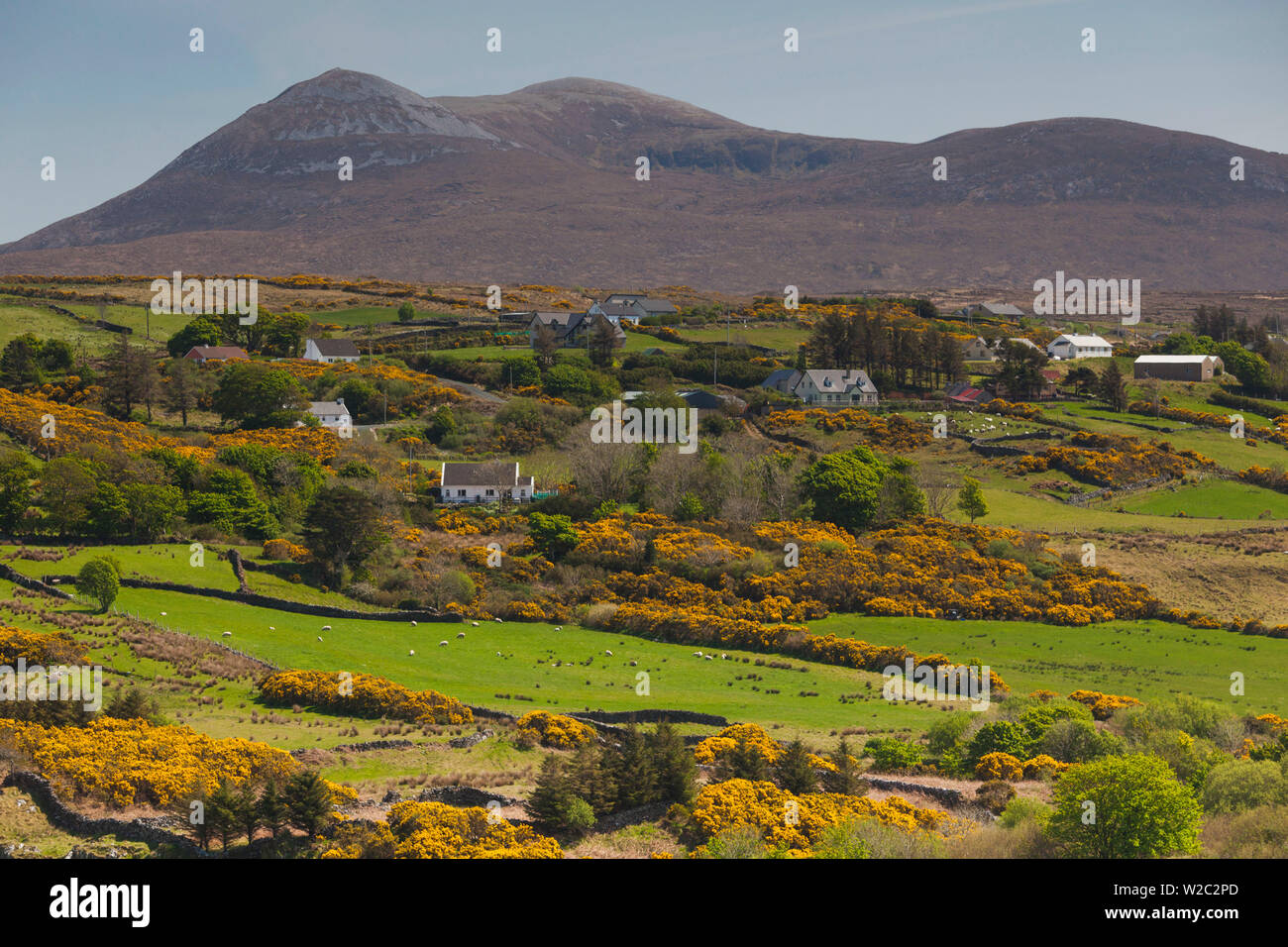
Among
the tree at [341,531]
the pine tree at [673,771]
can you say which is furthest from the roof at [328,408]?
the pine tree at [673,771]

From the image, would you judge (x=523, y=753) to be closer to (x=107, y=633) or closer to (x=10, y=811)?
(x=10, y=811)

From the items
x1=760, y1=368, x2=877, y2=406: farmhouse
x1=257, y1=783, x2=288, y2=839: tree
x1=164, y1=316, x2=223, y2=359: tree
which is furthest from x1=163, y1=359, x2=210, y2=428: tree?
x1=257, y1=783, x2=288, y2=839: tree

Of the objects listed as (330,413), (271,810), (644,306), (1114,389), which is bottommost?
(271,810)

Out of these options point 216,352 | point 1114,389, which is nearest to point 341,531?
point 216,352

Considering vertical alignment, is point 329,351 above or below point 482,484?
above

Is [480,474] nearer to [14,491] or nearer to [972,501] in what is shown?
[14,491]

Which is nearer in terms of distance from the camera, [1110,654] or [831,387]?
[1110,654]
